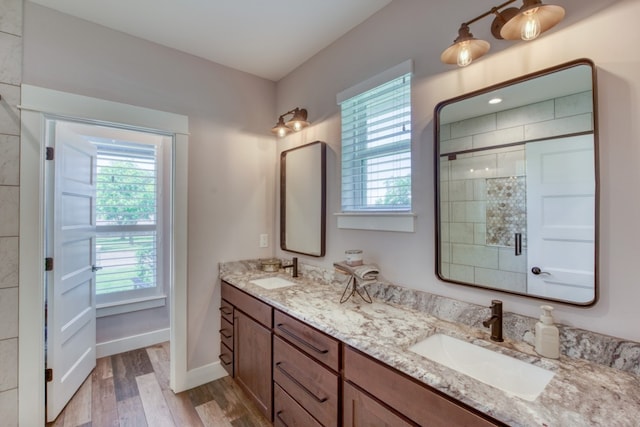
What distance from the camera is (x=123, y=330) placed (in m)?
2.93

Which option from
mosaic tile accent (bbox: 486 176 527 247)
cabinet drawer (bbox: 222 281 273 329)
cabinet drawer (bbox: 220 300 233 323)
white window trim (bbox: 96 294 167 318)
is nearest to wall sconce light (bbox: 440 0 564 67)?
mosaic tile accent (bbox: 486 176 527 247)

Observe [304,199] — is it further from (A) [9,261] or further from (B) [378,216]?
(A) [9,261]

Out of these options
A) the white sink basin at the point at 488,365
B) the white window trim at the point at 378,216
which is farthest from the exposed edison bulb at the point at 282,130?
the white sink basin at the point at 488,365

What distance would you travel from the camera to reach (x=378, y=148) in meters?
1.87

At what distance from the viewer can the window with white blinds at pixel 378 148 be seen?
5.61ft

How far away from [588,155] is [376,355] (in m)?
1.07

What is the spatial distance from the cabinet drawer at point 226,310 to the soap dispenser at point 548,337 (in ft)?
6.35

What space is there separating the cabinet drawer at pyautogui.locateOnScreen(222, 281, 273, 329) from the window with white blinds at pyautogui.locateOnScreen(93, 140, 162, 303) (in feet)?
3.99

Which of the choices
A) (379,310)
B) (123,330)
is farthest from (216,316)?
(379,310)

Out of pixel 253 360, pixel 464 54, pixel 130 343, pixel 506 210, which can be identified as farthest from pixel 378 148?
pixel 130 343

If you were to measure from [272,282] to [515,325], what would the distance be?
158cm

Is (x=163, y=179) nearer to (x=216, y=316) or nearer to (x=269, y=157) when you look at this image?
(x=269, y=157)

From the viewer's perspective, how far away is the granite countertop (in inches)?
30.5

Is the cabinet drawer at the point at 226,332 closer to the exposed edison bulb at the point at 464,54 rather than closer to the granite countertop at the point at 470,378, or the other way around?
the granite countertop at the point at 470,378
